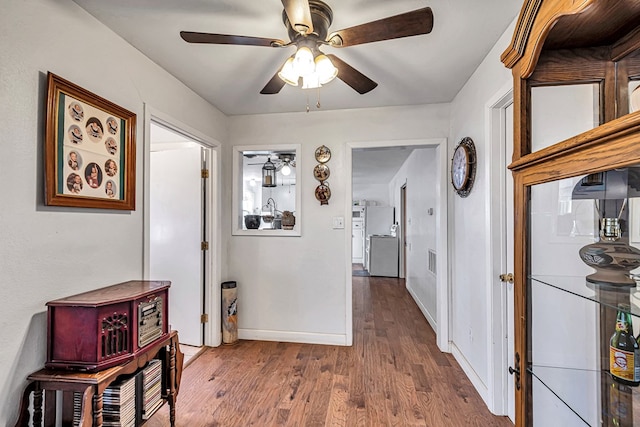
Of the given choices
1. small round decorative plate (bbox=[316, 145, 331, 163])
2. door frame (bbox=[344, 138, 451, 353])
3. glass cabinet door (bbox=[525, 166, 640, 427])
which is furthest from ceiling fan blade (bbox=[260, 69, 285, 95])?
glass cabinet door (bbox=[525, 166, 640, 427])

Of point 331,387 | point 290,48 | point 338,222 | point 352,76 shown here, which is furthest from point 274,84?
point 331,387

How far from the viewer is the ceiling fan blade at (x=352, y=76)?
1.62 metres

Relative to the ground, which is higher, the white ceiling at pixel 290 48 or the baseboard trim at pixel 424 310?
the white ceiling at pixel 290 48

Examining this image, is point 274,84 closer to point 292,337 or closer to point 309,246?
point 309,246

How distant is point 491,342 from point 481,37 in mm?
1993

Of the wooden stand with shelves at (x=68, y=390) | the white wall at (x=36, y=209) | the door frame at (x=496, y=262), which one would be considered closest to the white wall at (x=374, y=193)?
the door frame at (x=496, y=262)

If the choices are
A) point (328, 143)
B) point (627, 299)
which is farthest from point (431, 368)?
point (328, 143)

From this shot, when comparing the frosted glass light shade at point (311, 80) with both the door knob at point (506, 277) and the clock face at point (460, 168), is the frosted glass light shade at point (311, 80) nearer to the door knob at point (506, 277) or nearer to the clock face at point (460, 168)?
the clock face at point (460, 168)

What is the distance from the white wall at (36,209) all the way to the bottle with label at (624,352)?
222cm

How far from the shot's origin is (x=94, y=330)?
126 cm

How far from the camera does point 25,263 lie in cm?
127

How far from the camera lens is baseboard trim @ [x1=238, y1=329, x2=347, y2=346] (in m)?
2.97

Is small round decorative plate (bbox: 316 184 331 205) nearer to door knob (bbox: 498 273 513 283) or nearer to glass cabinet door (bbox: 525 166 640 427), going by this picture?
door knob (bbox: 498 273 513 283)

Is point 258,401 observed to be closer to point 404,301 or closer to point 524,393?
point 524,393
